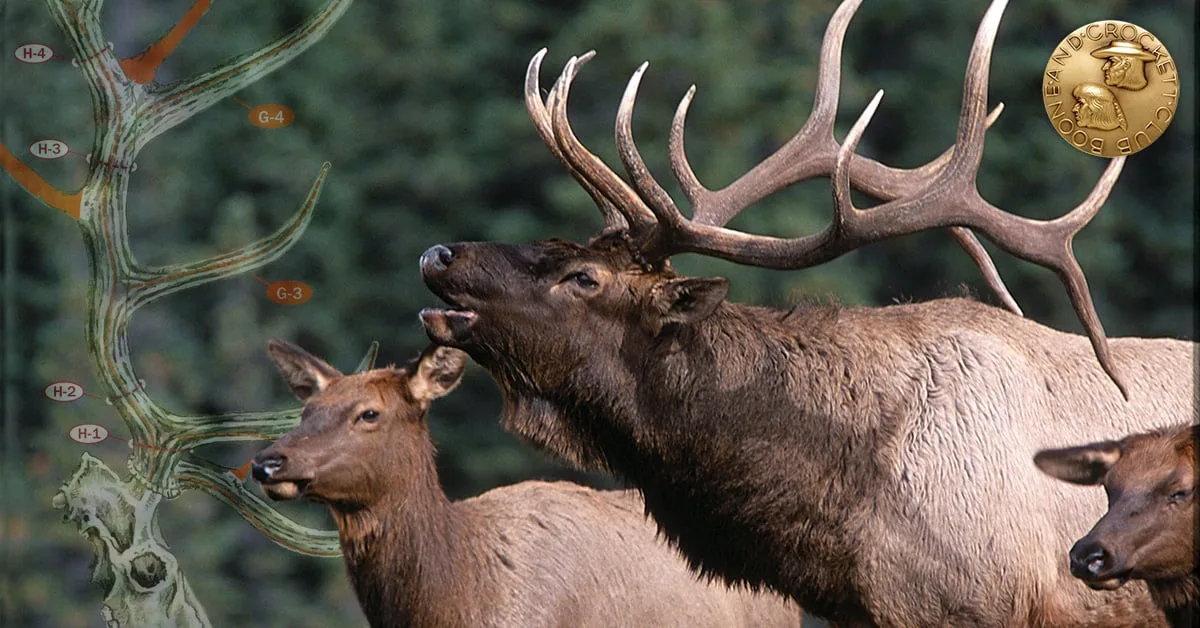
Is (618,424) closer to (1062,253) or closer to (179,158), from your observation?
(1062,253)

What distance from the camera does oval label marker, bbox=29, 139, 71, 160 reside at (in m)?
6.63

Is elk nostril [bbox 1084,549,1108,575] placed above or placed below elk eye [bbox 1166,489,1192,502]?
below

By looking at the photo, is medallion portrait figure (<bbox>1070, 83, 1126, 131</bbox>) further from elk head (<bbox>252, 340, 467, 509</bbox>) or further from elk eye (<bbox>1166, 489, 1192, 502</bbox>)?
elk head (<bbox>252, 340, 467, 509</bbox>)

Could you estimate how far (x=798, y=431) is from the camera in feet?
19.7

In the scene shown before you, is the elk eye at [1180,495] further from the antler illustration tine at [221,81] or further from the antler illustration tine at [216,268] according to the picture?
the antler illustration tine at [221,81]

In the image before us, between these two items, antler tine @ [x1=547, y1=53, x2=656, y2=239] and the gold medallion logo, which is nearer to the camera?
the gold medallion logo

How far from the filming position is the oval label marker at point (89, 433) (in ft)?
22.6

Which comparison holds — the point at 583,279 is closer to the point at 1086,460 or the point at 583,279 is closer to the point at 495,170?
the point at 1086,460

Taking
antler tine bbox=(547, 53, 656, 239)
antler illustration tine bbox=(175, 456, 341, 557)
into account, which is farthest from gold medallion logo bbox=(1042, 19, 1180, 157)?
antler illustration tine bbox=(175, 456, 341, 557)

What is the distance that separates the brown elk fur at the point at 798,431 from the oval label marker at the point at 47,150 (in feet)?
5.74

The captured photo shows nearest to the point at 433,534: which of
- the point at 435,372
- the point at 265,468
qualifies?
the point at 435,372

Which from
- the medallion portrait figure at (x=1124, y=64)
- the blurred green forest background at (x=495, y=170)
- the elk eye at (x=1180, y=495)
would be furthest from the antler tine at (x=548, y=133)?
the blurred green forest background at (x=495, y=170)

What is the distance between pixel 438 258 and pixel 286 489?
47.7 inches

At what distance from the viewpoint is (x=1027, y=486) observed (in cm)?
592
